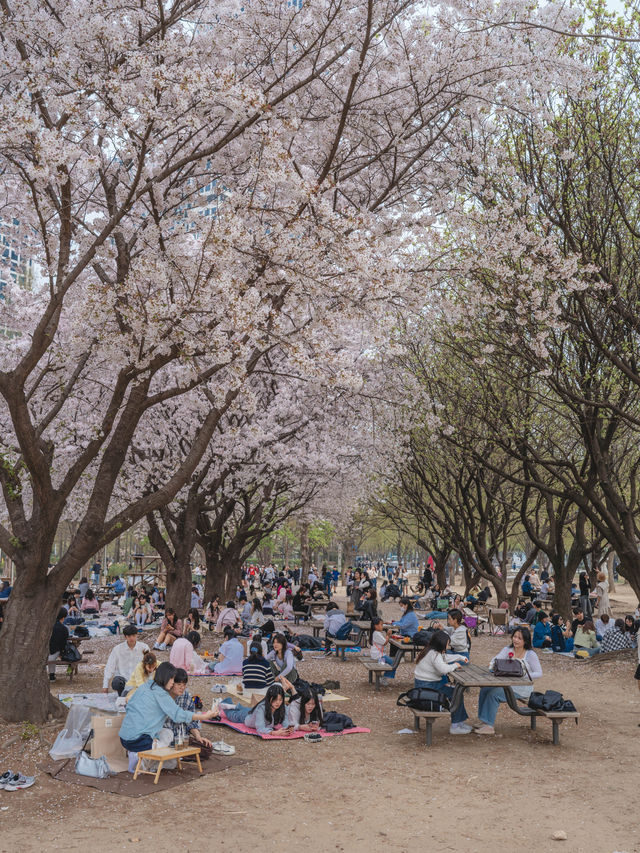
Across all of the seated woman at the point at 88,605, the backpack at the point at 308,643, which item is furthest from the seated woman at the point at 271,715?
the seated woman at the point at 88,605

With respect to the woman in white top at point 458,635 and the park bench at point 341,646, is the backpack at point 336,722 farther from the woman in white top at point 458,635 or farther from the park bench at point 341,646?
the park bench at point 341,646

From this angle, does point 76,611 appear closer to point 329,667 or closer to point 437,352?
point 329,667

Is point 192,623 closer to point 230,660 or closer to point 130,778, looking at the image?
point 230,660

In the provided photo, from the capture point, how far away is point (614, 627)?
→ 52.5ft

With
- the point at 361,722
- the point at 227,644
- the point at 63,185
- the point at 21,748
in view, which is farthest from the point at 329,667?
the point at 63,185

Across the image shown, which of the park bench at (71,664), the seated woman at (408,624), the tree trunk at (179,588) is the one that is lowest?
the park bench at (71,664)

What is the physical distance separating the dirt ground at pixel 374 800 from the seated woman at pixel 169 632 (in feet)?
16.1

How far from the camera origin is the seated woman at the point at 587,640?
640 inches

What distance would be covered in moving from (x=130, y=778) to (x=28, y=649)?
2.11 m

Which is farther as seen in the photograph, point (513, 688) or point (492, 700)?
point (513, 688)

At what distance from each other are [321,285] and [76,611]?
16856mm

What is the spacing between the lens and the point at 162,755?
24.7 feet

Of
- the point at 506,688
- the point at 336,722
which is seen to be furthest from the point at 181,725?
the point at 506,688

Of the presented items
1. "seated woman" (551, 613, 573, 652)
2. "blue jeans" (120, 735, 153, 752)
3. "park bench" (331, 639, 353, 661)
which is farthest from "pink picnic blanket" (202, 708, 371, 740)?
"seated woman" (551, 613, 573, 652)
